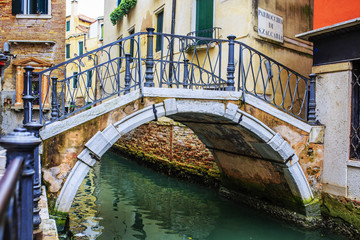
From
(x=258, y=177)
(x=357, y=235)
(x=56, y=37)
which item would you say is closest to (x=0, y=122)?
(x=56, y=37)

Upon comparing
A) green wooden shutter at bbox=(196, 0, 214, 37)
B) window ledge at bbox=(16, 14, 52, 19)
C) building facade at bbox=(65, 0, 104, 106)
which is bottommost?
green wooden shutter at bbox=(196, 0, 214, 37)

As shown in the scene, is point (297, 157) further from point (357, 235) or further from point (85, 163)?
point (85, 163)

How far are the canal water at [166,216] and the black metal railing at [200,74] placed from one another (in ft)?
6.32

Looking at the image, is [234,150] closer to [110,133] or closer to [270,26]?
[270,26]

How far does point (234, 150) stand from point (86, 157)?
10.9 ft

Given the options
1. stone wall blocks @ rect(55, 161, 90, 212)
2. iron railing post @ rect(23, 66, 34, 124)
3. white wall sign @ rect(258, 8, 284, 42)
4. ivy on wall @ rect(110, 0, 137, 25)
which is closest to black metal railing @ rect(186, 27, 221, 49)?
white wall sign @ rect(258, 8, 284, 42)

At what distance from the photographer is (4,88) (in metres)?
10.0

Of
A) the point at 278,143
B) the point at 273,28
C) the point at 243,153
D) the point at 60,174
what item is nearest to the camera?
the point at 60,174

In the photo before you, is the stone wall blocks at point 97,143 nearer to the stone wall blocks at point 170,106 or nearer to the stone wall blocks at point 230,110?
the stone wall blocks at point 170,106

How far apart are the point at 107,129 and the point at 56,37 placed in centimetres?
704

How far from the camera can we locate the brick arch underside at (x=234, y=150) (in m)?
4.30

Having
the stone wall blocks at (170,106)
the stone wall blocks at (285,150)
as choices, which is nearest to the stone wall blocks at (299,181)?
the stone wall blocks at (285,150)

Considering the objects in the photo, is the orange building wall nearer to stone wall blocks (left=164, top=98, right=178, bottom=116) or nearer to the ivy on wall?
stone wall blocks (left=164, top=98, right=178, bottom=116)

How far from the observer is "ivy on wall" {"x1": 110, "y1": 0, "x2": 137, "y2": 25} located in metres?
12.4
